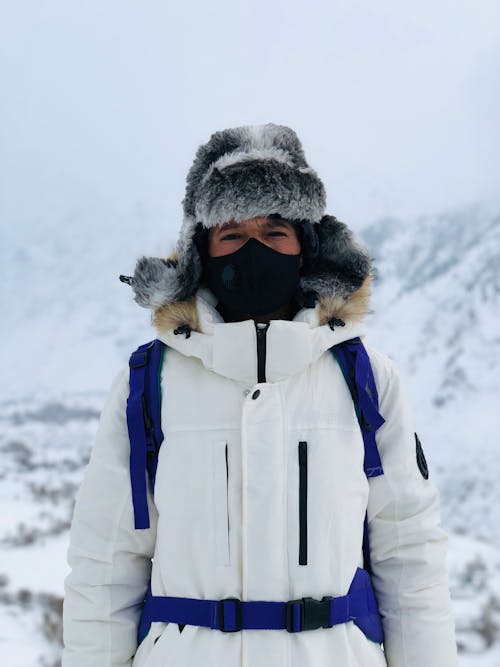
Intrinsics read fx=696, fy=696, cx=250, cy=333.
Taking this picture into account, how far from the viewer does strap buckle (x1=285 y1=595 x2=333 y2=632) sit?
49.2 inches

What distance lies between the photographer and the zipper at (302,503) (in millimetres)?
1292

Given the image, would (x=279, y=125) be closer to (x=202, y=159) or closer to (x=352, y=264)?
(x=202, y=159)

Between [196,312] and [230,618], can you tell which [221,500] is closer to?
[230,618]

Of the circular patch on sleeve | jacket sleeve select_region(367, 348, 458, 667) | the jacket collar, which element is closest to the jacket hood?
the jacket collar

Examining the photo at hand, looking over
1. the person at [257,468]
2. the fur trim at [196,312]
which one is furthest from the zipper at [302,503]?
the fur trim at [196,312]

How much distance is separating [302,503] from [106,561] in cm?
42

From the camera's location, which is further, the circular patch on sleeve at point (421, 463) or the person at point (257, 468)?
the circular patch on sleeve at point (421, 463)

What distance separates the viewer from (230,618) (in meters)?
1.25

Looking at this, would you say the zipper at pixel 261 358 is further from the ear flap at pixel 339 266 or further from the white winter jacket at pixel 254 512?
the ear flap at pixel 339 266

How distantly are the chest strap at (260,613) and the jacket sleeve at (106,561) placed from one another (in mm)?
94

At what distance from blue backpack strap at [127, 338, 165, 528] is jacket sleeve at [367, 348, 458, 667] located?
17.9 inches

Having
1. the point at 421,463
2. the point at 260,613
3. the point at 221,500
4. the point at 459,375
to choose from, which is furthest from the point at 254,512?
the point at 459,375

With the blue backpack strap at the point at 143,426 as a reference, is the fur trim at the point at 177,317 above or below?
above

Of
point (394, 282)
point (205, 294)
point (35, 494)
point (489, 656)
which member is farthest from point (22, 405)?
point (205, 294)
